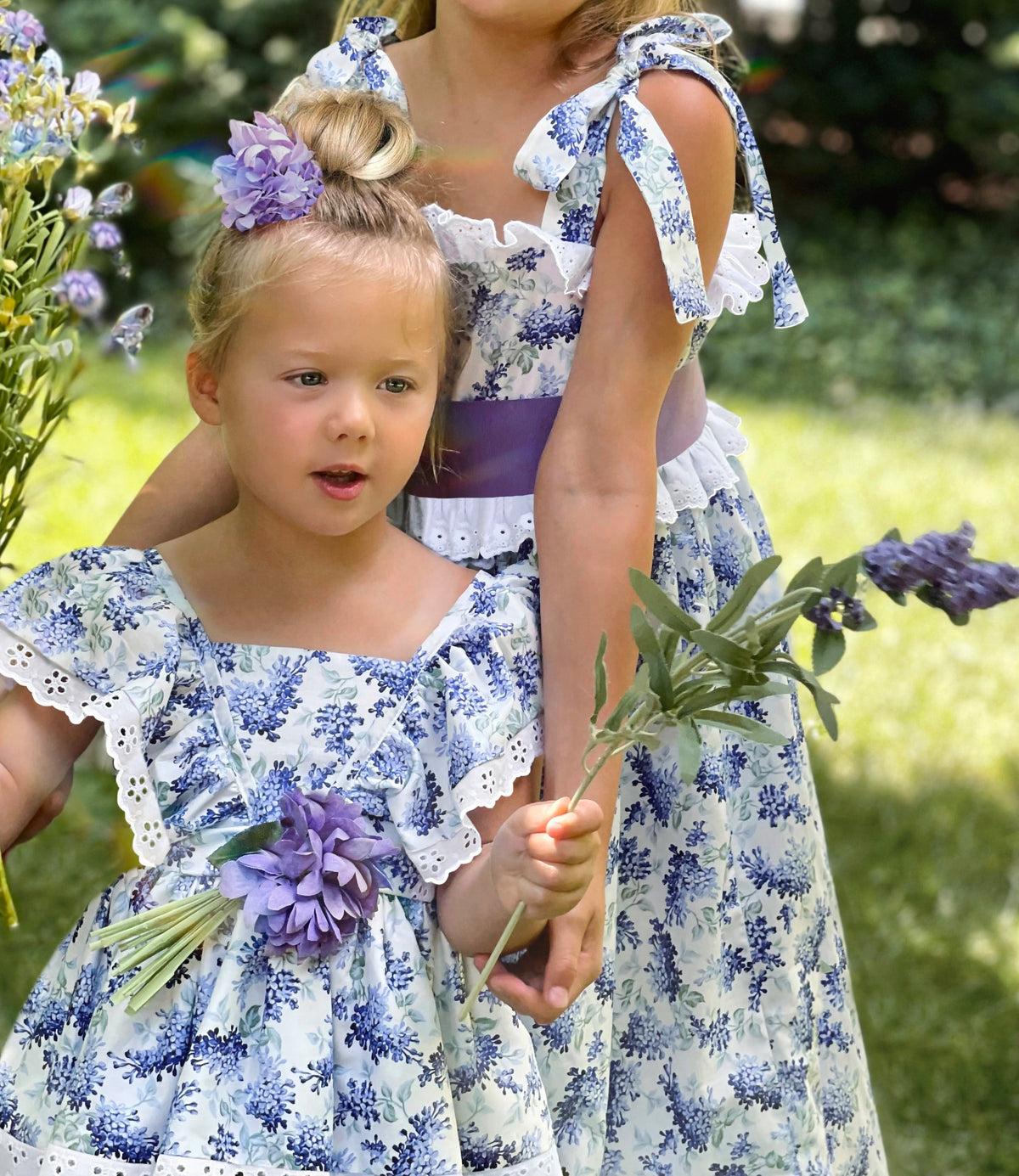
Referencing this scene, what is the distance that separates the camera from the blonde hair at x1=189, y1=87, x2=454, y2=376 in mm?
1365

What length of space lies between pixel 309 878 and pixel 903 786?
2.39 m

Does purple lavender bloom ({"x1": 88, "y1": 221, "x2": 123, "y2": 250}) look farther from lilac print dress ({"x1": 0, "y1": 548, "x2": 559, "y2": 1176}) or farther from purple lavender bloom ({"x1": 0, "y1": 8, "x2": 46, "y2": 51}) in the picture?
lilac print dress ({"x1": 0, "y1": 548, "x2": 559, "y2": 1176})

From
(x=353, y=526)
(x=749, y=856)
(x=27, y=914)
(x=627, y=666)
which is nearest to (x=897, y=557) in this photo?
(x=627, y=666)

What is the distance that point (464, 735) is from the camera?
4.50 feet

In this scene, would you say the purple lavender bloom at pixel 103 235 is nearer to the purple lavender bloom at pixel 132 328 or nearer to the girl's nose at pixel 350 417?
the purple lavender bloom at pixel 132 328

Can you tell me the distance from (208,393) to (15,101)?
0.99 feet

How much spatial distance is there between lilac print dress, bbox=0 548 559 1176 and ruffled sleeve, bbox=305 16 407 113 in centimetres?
59

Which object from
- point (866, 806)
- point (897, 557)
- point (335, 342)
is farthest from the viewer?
point (866, 806)

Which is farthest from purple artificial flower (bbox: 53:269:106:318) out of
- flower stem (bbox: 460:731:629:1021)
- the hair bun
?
flower stem (bbox: 460:731:629:1021)

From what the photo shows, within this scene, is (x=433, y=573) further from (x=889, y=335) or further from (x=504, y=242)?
(x=889, y=335)

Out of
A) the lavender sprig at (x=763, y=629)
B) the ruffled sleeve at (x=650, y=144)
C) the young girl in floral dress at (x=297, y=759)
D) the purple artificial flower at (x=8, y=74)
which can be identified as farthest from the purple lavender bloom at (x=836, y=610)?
the purple artificial flower at (x=8, y=74)

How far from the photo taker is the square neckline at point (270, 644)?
1415 millimetres

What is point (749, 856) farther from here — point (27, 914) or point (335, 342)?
point (27, 914)

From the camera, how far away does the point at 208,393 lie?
1.45 metres
